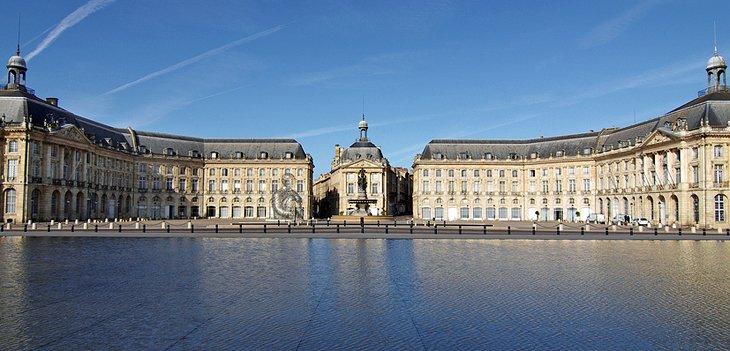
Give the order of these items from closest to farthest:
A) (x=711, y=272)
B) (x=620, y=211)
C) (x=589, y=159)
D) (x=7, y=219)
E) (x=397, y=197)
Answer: (x=711, y=272) < (x=7, y=219) < (x=620, y=211) < (x=589, y=159) < (x=397, y=197)

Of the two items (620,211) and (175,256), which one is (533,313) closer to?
(175,256)

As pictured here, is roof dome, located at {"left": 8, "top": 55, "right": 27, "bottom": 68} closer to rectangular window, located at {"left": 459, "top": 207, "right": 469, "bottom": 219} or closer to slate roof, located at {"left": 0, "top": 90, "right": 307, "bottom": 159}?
slate roof, located at {"left": 0, "top": 90, "right": 307, "bottom": 159}

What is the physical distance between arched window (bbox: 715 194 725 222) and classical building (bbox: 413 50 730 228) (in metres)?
0.10

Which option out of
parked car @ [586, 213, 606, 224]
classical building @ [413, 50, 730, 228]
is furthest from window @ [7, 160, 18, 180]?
parked car @ [586, 213, 606, 224]

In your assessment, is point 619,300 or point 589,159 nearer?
point 619,300

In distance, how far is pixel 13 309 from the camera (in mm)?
13773

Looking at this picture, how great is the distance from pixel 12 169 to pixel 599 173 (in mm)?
92680

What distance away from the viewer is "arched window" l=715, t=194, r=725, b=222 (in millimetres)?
67125

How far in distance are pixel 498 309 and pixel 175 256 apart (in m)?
18.3

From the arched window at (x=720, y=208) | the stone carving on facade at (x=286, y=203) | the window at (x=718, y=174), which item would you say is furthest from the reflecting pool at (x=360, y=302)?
the window at (x=718, y=174)

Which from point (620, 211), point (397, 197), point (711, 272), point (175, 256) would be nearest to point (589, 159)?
point (620, 211)

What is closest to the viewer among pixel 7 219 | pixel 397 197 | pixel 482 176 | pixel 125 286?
pixel 125 286

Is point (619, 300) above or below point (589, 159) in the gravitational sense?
below

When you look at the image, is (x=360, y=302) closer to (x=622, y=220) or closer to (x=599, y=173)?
(x=622, y=220)
